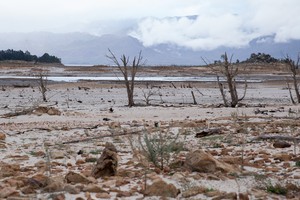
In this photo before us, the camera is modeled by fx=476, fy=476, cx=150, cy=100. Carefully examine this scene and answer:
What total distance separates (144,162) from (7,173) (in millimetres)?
1464

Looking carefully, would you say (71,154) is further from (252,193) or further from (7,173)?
(252,193)

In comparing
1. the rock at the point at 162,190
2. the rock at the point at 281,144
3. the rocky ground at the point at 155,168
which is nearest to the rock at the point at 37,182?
the rocky ground at the point at 155,168

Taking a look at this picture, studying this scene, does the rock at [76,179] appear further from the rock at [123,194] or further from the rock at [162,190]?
the rock at [162,190]

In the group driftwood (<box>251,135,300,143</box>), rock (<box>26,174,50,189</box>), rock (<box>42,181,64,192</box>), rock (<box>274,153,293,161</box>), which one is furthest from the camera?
driftwood (<box>251,135,300,143</box>)

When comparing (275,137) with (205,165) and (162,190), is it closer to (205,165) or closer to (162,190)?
(205,165)

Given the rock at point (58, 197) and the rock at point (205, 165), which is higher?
the rock at point (205, 165)

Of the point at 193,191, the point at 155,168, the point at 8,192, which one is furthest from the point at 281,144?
the point at 8,192

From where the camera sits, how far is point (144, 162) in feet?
17.4

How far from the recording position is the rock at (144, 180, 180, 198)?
4043 mm

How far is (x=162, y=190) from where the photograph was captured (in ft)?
13.4

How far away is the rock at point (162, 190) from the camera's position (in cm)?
404

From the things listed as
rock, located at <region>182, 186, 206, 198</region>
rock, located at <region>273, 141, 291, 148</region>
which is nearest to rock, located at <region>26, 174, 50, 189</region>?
rock, located at <region>182, 186, 206, 198</region>

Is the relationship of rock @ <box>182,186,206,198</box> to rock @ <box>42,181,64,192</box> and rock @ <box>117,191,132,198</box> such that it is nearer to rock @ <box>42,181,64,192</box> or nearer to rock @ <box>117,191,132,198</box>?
rock @ <box>117,191,132,198</box>

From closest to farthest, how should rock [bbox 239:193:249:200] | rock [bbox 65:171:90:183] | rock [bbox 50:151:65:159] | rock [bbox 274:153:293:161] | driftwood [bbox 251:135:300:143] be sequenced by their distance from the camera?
rock [bbox 239:193:249:200], rock [bbox 65:171:90:183], rock [bbox 274:153:293:161], rock [bbox 50:151:65:159], driftwood [bbox 251:135:300:143]
